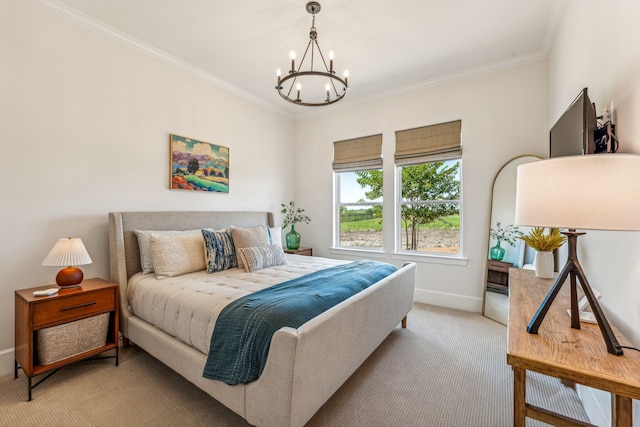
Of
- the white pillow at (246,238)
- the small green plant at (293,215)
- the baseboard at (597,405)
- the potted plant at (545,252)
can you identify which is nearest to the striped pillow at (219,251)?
the white pillow at (246,238)

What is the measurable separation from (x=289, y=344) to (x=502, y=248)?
2.99 metres

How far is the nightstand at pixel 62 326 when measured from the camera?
1913mm

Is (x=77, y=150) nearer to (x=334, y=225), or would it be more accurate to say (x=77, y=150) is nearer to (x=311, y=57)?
(x=311, y=57)

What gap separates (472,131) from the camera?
3502 mm

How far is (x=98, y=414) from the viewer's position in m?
1.75

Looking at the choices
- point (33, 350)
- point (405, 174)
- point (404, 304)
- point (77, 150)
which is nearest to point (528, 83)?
point (405, 174)

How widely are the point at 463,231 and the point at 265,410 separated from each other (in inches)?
122

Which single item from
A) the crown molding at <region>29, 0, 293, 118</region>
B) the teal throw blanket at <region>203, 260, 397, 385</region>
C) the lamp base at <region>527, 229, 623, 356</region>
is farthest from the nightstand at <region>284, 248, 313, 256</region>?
the lamp base at <region>527, 229, 623, 356</region>

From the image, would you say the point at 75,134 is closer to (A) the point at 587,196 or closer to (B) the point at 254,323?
(B) the point at 254,323

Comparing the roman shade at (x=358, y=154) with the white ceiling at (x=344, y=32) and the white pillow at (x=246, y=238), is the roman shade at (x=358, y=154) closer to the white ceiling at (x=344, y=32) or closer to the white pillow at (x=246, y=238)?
the white ceiling at (x=344, y=32)

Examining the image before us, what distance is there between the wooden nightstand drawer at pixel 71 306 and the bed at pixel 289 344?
10.7 inches

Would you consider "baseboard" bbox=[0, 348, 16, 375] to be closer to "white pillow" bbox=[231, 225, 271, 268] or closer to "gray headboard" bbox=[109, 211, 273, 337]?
"gray headboard" bbox=[109, 211, 273, 337]

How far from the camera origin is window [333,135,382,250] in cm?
426

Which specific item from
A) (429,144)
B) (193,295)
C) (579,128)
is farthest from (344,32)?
(193,295)
